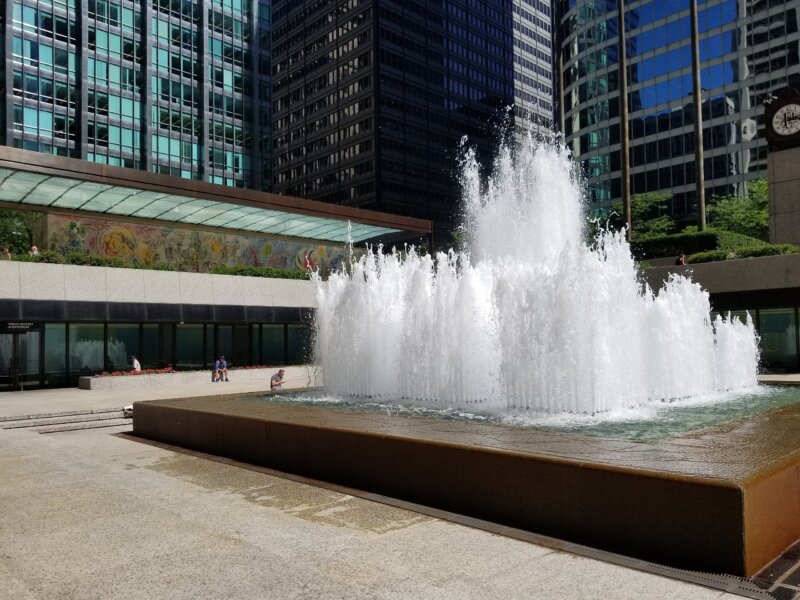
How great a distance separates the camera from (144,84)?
2788 inches

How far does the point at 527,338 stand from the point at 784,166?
73.5 feet

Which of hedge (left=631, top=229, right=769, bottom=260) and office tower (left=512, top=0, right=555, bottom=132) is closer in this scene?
hedge (left=631, top=229, right=769, bottom=260)

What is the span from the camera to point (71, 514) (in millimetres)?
7156

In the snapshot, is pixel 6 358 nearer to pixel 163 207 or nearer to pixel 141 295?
pixel 141 295

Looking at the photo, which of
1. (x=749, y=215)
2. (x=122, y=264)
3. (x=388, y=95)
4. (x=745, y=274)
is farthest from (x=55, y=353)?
(x=388, y=95)

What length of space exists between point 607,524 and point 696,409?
246 inches

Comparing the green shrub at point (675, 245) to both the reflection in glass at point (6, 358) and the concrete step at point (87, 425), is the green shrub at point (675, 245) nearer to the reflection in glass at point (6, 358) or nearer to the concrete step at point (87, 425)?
the concrete step at point (87, 425)

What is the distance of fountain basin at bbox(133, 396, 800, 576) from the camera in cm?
503

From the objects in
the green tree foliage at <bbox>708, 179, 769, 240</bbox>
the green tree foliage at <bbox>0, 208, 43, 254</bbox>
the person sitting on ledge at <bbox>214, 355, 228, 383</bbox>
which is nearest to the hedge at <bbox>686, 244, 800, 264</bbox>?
the green tree foliage at <bbox>708, 179, 769, 240</bbox>

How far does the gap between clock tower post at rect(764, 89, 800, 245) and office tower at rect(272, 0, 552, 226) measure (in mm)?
67200

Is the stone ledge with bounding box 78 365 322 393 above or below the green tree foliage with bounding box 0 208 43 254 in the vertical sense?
below

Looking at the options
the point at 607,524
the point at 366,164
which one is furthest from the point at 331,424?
the point at 366,164

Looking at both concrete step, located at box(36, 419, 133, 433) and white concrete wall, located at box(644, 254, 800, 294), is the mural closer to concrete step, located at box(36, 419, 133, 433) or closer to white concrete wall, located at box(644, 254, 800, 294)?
concrete step, located at box(36, 419, 133, 433)

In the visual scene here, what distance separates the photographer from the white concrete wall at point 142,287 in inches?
942
